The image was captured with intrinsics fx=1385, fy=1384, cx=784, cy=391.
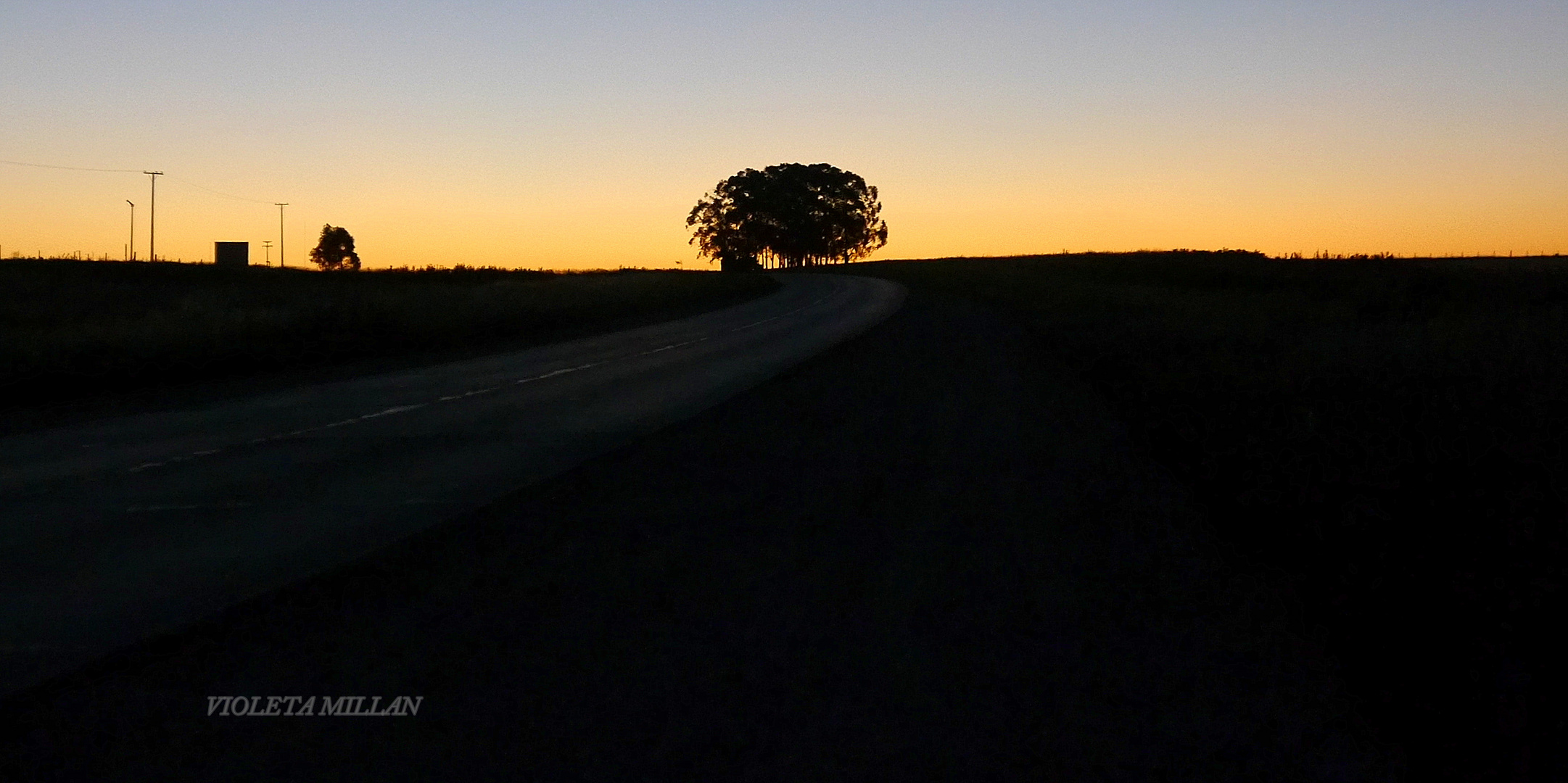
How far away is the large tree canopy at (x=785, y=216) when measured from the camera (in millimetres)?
133750

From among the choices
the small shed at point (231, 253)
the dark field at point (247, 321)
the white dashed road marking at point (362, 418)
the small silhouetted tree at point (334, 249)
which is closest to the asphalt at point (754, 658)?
the white dashed road marking at point (362, 418)

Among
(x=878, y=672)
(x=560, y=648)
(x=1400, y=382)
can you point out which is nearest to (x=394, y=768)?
(x=560, y=648)

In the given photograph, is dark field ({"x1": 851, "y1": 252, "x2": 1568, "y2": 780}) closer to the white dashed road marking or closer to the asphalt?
the asphalt

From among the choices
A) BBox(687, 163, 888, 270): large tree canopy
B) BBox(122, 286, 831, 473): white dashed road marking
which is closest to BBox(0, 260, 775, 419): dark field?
BBox(122, 286, 831, 473): white dashed road marking

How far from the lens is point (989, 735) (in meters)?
4.79

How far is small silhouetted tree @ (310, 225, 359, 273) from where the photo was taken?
19425 cm

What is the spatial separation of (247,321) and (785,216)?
108 m

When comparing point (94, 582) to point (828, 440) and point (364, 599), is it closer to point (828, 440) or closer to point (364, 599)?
point (364, 599)

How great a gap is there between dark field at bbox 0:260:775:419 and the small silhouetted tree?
438ft

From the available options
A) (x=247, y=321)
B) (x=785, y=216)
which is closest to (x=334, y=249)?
(x=785, y=216)

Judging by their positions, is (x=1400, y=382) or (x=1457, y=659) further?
(x=1400, y=382)

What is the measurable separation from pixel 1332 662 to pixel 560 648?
322cm

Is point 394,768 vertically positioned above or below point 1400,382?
below

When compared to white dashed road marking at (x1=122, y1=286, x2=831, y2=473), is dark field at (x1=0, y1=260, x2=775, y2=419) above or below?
above
